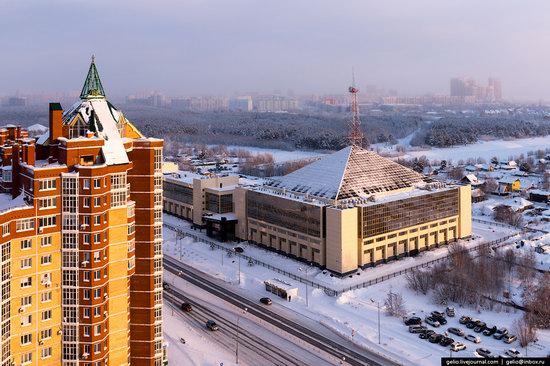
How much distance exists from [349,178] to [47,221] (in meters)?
25.3

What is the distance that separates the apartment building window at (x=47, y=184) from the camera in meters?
17.8

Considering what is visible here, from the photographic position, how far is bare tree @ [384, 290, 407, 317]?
2906cm

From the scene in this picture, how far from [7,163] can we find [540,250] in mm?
33445

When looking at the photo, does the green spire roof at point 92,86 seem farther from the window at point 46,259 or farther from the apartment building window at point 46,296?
the apartment building window at point 46,296

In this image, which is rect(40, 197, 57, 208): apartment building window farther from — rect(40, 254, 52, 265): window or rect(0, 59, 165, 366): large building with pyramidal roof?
rect(40, 254, 52, 265): window

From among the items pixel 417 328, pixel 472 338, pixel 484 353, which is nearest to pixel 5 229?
pixel 417 328

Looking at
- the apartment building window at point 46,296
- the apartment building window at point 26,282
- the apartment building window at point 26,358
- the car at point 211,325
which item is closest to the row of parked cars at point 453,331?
the car at point 211,325

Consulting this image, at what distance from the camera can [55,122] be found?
63.6 feet

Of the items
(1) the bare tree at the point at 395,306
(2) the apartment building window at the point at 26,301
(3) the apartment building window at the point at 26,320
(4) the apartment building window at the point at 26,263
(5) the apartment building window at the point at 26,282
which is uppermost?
(4) the apartment building window at the point at 26,263

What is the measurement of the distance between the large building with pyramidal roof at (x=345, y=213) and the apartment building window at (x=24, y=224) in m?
21.1

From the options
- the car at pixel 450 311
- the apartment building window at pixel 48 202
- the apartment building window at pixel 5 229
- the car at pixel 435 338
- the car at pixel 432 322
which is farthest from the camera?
the car at pixel 450 311

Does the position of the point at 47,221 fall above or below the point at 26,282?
above

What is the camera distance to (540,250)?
39062 millimetres

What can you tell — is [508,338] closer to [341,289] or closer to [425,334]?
[425,334]
